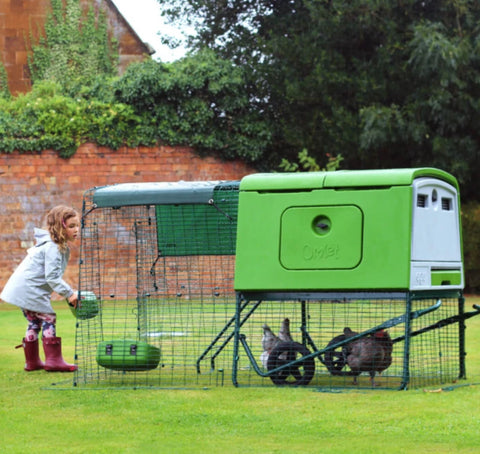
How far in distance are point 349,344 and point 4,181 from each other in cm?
1435

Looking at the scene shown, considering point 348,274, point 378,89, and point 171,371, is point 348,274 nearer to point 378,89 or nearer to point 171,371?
point 171,371

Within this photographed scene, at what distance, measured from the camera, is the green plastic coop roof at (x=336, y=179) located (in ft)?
23.8

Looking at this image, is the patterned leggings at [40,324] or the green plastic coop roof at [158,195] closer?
the green plastic coop roof at [158,195]

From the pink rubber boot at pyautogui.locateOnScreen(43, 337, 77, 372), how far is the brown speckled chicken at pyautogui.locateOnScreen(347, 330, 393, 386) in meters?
2.63

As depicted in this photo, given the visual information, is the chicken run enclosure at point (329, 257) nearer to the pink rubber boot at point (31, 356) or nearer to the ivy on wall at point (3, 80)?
the pink rubber boot at point (31, 356)

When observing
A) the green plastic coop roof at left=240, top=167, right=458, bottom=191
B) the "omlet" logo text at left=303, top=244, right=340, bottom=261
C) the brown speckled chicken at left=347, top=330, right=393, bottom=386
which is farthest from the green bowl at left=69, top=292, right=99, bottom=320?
the brown speckled chicken at left=347, top=330, right=393, bottom=386

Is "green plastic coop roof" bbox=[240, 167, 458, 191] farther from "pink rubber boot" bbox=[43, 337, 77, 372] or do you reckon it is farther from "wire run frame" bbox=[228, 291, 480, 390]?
"pink rubber boot" bbox=[43, 337, 77, 372]

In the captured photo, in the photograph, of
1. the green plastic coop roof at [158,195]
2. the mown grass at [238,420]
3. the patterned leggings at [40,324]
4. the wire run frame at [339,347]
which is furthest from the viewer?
the patterned leggings at [40,324]

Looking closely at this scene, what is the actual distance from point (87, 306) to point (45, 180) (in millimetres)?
12839

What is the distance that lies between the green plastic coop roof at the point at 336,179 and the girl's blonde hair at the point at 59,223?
1.78 meters

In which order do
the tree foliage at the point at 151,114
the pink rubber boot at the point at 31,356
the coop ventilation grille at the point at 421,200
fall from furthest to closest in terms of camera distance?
the tree foliage at the point at 151,114, the pink rubber boot at the point at 31,356, the coop ventilation grille at the point at 421,200

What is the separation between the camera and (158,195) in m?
7.75

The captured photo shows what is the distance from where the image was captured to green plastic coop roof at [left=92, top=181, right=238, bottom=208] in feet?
25.4

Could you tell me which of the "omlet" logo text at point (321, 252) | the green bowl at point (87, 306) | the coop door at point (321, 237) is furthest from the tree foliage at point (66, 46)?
the "omlet" logo text at point (321, 252)
